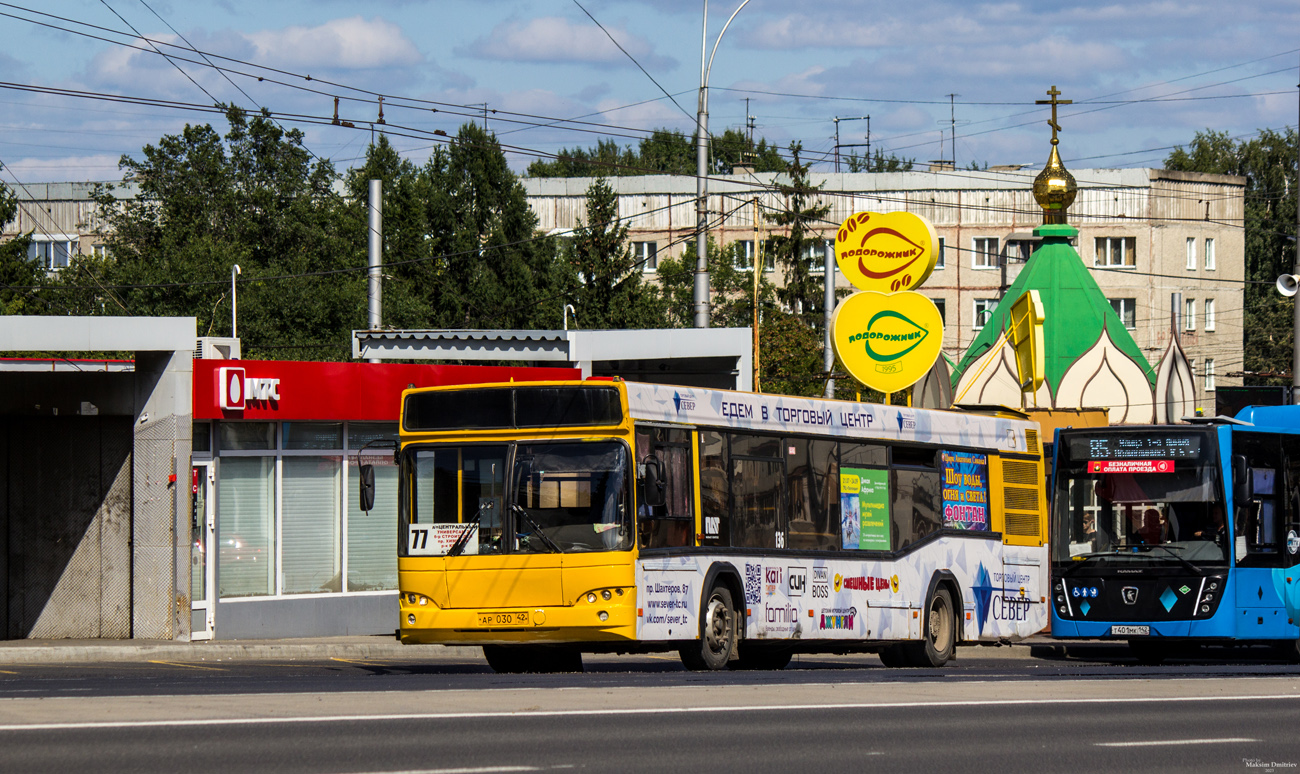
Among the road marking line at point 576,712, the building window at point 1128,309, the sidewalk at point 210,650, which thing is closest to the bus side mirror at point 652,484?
the road marking line at point 576,712

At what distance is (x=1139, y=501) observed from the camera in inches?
832

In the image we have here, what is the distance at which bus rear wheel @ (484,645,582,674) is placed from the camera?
17172 mm

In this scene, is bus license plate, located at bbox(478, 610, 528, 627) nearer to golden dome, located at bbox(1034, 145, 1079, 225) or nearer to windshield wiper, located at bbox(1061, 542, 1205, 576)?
windshield wiper, located at bbox(1061, 542, 1205, 576)

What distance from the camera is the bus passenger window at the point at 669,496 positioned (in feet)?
51.1

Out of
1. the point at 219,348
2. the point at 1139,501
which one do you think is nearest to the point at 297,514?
the point at 219,348

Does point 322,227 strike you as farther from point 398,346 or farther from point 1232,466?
point 1232,466

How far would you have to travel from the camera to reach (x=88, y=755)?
28.8ft

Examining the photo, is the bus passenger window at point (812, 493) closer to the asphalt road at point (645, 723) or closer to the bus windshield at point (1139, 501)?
the asphalt road at point (645, 723)

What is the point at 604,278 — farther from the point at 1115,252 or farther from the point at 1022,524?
the point at 1022,524

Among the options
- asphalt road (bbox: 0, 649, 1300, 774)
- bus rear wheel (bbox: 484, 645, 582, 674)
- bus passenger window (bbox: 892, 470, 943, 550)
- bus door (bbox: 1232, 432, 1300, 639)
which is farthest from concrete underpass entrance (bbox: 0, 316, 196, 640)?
bus door (bbox: 1232, 432, 1300, 639)

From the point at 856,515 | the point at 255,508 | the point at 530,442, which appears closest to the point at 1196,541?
the point at 856,515

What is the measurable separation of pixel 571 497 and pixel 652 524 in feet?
2.48

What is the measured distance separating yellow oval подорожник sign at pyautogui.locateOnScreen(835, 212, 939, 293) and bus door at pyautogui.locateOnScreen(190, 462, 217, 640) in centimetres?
1003

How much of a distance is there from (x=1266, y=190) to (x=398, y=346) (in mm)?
72443
